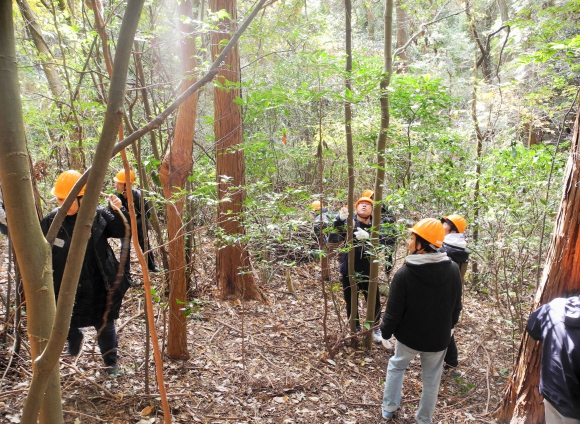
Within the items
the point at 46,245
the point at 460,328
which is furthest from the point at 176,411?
the point at 460,328

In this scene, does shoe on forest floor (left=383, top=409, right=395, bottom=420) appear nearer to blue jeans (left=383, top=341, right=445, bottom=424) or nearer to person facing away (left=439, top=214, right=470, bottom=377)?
blue jeans (left=383, top=341, right=445, bottom=424)

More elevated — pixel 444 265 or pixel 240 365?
pixel 444 265

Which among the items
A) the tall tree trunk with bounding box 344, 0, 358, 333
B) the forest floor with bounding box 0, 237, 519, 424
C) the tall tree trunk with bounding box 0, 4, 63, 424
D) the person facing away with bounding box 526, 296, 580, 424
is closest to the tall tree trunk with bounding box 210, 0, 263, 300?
the forest floor with bounding box 0, 237, 519, 424

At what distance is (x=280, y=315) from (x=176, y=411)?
2.71m

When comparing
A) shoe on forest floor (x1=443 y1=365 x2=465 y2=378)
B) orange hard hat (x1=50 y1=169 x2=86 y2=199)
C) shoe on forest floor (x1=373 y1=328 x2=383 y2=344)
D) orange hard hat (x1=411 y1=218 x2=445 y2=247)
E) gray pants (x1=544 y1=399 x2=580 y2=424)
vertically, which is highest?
orange hard hat (x1=50 y1=169 x2=86 y2=199)

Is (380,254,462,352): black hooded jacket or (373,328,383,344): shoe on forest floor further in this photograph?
(373,328,383,344): shoe on forest floor

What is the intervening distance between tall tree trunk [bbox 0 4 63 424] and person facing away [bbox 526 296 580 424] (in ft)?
9.21

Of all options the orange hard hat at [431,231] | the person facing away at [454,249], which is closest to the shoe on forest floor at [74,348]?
the orange hard hat at [431,231]

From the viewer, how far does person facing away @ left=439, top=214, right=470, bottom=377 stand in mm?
4680

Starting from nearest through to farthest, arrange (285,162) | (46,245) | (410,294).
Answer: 1. (46,245)
2. (410,294)
3. (285,162)

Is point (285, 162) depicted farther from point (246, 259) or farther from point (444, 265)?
point (444, 265)

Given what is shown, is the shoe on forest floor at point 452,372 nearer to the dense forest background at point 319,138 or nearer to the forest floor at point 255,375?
the forest floor at point 255,375

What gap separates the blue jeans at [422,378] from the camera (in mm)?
3623

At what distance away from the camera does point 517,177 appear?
16.8ft
